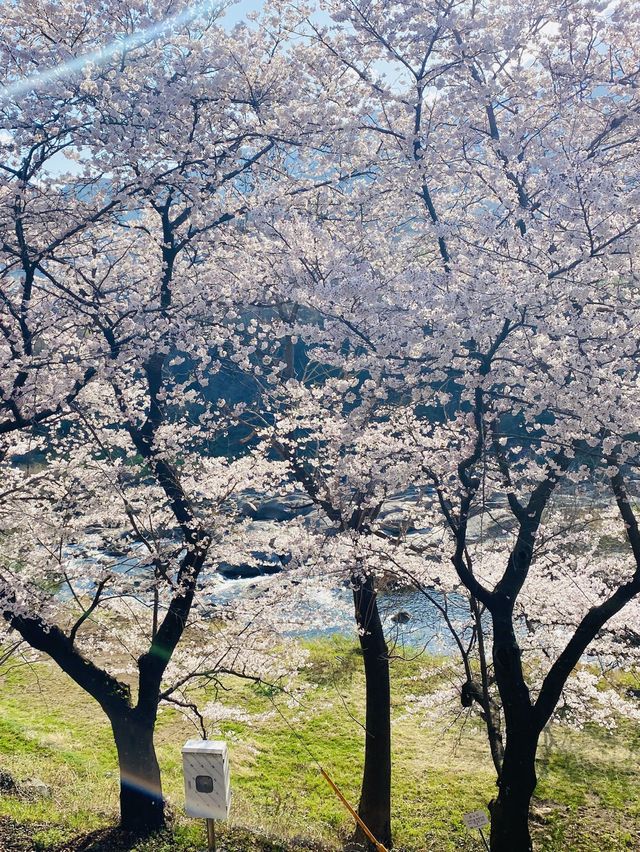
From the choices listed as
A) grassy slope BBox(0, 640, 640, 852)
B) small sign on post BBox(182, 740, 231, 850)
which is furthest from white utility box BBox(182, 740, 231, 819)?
grassy slope BBox(0, 640, 640, 852)

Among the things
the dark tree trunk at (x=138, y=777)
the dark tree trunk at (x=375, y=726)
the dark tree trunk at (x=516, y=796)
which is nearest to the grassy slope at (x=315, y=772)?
the dark tree trunk at (x=138, y=777)

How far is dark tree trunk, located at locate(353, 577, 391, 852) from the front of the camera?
9.64 m

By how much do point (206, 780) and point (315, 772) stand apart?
7.73m

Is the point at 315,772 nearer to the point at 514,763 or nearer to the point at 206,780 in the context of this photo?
the point at 514,763

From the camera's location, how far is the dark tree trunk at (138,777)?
8391 millimetres

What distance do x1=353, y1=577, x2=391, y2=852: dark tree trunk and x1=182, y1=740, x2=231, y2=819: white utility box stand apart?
3.97 metres

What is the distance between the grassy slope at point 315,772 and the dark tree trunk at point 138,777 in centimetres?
43

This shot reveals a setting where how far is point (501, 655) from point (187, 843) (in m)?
4.24

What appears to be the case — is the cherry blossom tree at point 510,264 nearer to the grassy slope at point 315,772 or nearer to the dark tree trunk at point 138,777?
→ the grassy slope at point 315,772

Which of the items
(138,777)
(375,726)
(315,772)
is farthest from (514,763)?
(315,772)

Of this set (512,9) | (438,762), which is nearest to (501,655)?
(438,762)

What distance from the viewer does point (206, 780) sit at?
5.92 meters

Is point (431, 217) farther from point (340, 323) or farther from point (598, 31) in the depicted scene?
point (598, 31)

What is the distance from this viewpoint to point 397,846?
9.84 metres
